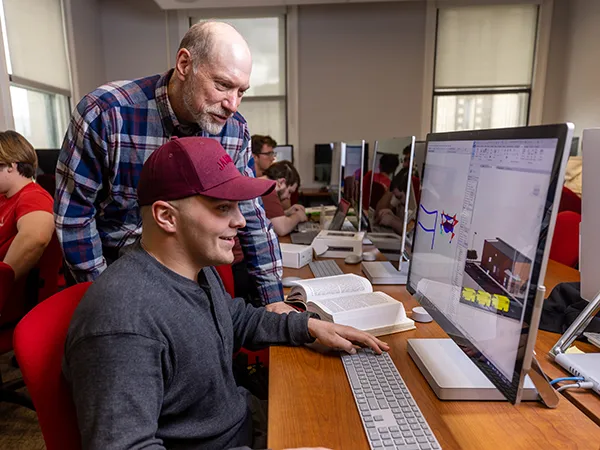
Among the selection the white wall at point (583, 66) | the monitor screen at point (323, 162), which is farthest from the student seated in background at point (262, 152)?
the white wall at point (583, 66)

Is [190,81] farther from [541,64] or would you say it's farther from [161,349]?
[541,64]

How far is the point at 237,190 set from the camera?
0.86 m

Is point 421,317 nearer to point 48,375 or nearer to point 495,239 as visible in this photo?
point 495,239

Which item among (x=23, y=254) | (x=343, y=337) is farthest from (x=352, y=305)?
(x=23, y=254)

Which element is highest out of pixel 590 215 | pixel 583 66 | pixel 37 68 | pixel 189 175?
pixel 583 66

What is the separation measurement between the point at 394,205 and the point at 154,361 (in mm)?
1106

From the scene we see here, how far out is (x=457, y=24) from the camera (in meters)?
5.30

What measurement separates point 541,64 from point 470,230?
5521 millimetres

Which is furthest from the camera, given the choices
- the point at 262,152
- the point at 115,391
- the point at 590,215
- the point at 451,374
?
the point at 262,152

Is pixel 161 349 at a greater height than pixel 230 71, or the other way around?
pixel 230 71

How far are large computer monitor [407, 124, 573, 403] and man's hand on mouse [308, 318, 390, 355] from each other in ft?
0.36

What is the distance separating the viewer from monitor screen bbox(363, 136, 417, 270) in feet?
4.76

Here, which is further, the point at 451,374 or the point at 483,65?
the point at 483,65

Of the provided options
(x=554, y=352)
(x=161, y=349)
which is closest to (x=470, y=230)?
(x=554, y=352)
